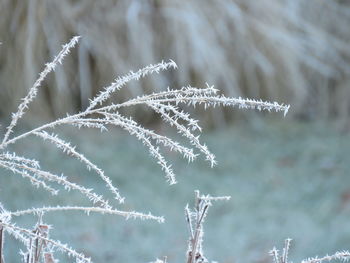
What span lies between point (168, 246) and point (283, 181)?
3.76 feet

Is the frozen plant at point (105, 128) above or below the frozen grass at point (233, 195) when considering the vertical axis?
below

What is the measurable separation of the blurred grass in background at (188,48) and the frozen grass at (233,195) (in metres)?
0.32

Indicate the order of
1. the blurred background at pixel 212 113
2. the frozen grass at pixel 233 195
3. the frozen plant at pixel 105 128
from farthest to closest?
the blurred background at pixel 212 113 → the frozen grass at pixel 233 195 → the frozen plant at pixel 105 128

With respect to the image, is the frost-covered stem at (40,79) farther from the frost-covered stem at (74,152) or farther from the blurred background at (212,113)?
the blurred background at (212,113)

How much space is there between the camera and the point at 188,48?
5074 millimetres

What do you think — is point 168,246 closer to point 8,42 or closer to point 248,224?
point 248,224

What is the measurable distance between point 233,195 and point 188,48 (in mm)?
1198

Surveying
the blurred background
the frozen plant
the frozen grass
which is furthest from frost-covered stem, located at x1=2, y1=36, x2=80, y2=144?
the blurred background

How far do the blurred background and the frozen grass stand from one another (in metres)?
0.01

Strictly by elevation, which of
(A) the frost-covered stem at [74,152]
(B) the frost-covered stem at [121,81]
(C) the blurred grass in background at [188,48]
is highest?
(C) the blurred grass in background at [188,48]

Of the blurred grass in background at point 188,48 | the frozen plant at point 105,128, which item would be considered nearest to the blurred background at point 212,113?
the blurred grass in background at point 188,48

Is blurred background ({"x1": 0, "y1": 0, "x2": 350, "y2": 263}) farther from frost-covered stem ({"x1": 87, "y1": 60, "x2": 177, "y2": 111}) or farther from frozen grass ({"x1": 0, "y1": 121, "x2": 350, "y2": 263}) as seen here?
frost-covered stem ({"x1": 87, "y1": 60, "x2": 177, "y2": 111})

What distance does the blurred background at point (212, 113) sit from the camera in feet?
12.8

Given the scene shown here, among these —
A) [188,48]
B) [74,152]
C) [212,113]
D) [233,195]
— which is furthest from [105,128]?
[212,113]
